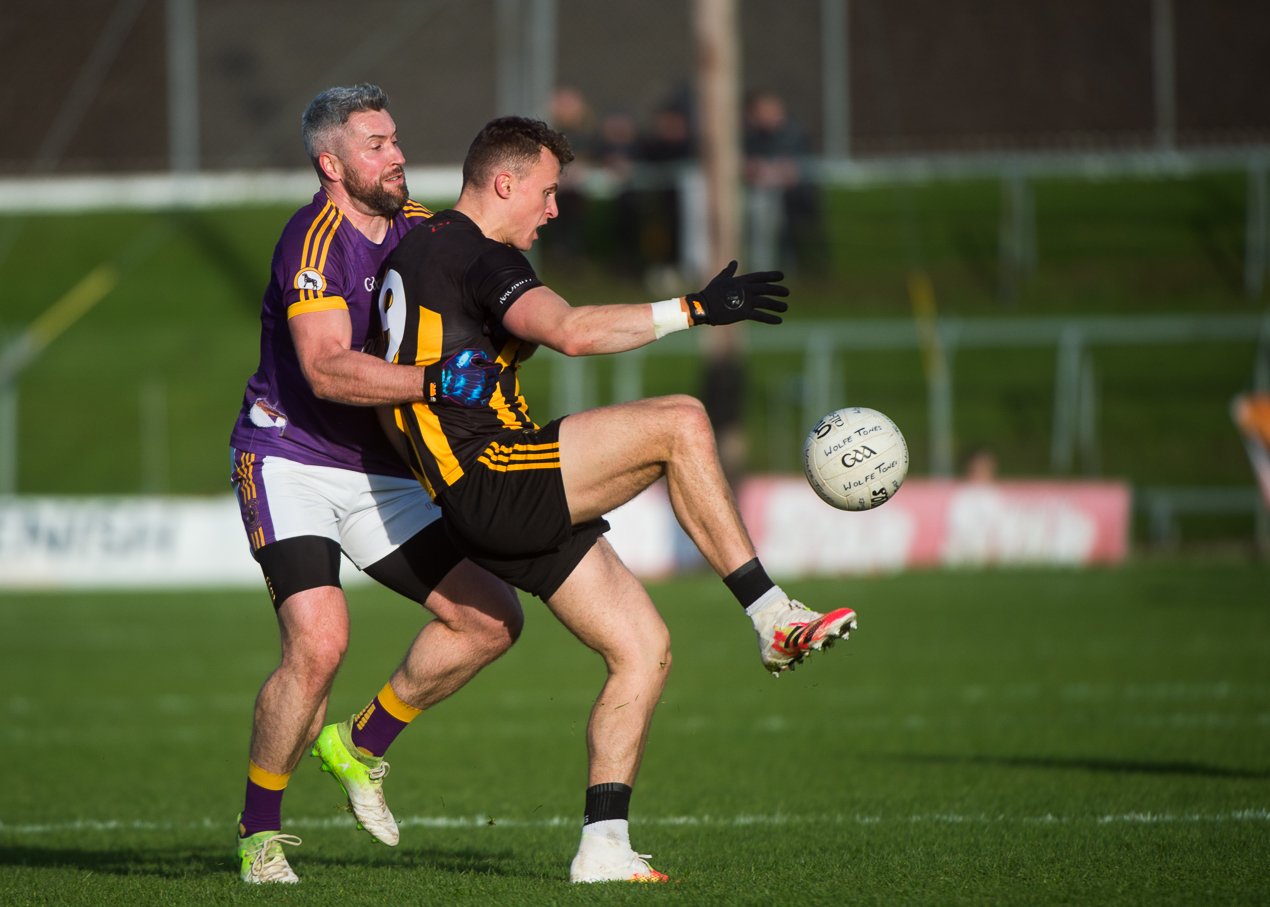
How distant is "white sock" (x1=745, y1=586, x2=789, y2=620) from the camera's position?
5.51 metres

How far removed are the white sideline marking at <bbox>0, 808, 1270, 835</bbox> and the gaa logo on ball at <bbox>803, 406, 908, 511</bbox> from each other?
1.56 meters

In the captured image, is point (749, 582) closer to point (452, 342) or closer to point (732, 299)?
point (732, 299)

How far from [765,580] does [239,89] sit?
23.3 metres

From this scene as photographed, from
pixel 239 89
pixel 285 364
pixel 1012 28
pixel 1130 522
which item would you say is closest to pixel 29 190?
pixel 239 89

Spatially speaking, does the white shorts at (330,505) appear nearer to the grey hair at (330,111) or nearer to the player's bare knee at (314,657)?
the player's bare knee at (314,657)

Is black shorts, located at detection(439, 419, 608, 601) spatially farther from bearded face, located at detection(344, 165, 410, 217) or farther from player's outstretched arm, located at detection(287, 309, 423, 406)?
bearded face, located at detection(344, 165, 410, 217)

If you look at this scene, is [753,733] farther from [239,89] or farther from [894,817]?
[239,89]

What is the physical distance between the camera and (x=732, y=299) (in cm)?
550

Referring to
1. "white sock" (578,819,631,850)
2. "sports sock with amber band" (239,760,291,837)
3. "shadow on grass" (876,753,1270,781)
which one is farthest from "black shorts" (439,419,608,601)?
"shadow on grass" (876,753,1270,781)

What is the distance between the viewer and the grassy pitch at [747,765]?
18.9ft

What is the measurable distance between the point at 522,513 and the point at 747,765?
363cm

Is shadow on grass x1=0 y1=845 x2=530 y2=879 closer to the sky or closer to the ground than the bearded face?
closer to the ground

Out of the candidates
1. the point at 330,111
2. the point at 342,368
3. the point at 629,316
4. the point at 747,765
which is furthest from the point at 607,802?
the point at 747,765

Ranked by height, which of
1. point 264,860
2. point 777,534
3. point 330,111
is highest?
point 330,111
